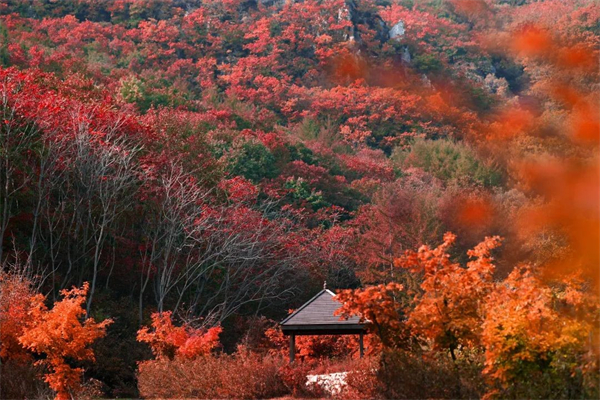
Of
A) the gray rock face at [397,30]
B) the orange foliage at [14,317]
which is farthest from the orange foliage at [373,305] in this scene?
the gray rock face at [397,30]

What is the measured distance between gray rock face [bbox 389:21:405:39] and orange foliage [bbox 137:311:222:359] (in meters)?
50.6

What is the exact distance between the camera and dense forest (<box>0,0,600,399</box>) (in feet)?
42.1

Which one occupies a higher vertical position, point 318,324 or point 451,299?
point 451,299

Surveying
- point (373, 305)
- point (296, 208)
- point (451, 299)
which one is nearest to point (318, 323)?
point (373, 305)

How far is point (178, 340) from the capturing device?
68.2ft

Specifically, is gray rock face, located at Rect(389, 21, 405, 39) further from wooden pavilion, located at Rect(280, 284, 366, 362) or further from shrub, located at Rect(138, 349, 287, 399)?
shrub, located at Rect(138, 349, 287, 399)

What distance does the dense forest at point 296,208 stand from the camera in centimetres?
1284

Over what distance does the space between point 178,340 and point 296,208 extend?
55.8ft

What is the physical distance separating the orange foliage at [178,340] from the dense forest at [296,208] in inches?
4.0

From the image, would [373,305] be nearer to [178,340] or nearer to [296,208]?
[178,340]

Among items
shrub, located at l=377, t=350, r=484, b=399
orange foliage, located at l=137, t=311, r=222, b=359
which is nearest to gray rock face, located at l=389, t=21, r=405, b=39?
orange foliage, located at l=137, t=311, r=222, b=359

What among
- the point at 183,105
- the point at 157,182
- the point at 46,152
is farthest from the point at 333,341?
the point at 183,105

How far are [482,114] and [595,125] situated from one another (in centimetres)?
2542

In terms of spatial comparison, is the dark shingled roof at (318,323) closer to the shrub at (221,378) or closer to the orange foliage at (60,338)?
the shrub at (221,378)
